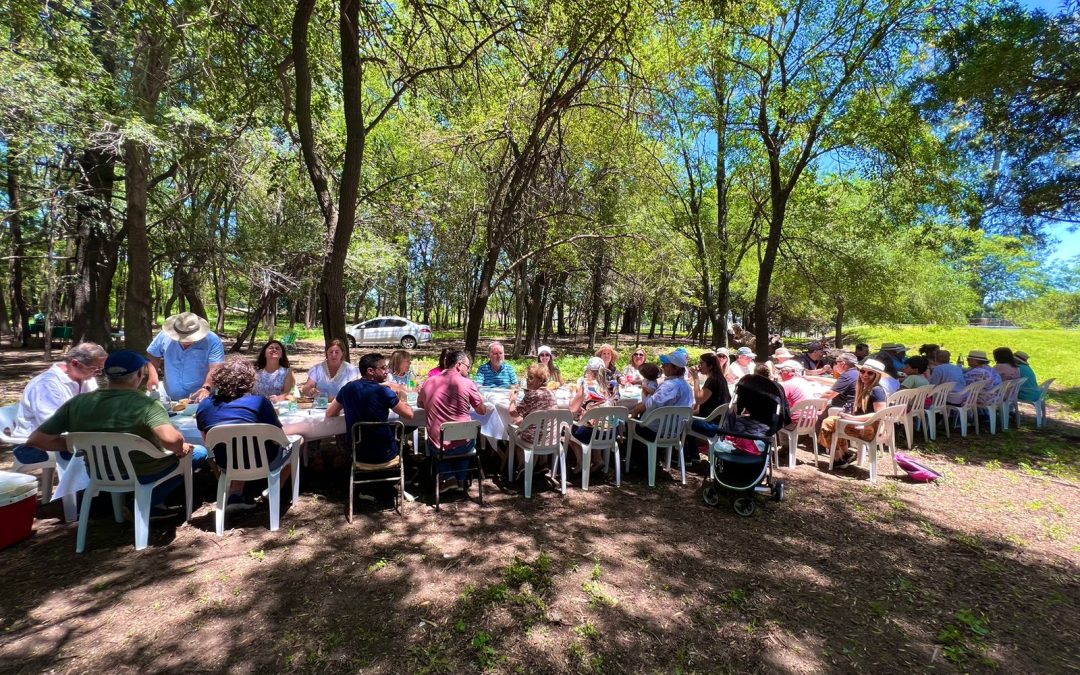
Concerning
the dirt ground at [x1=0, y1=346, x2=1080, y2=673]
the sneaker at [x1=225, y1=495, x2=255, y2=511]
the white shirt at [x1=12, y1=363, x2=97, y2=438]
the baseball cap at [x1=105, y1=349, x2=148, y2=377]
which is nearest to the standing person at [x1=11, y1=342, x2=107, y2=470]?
the white shirt at [x1=12, y1=363, x2=97, y2=438]

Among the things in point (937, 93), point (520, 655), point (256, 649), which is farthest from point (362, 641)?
point (937, 93)

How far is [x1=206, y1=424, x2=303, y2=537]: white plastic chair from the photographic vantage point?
3.43 m

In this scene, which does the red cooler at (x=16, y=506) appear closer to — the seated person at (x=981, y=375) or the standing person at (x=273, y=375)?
the standing person at (x=273, y=375)

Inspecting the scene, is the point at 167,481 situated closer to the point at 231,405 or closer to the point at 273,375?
the point at 231,405

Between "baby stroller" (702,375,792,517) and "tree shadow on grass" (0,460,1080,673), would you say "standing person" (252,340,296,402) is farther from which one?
"baby stroller" (702,375,792,517)

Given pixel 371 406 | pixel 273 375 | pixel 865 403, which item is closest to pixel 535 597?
pixel 371 406

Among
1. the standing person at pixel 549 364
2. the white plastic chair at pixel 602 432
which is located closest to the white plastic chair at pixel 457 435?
the white plastic chair at pixel 602 432

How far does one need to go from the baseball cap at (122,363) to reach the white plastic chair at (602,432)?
12.1 ft

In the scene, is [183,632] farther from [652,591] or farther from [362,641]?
[652,591]

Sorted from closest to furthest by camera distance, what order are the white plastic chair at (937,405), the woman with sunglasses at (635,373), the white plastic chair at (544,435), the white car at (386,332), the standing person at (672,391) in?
the white plastic chair at (544,435) → the standing person at (672,391) → the woman with sunglasses at (635,373) → the white plastic chair at (937,405) → the white car at (386,332)

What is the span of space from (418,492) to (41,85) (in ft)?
27.2

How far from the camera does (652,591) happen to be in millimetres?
3125

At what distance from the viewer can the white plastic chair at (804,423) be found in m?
5.75

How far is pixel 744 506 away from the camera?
438 centimetres
